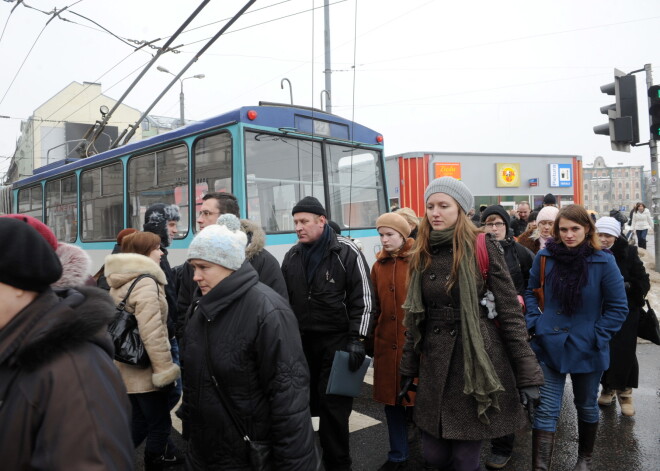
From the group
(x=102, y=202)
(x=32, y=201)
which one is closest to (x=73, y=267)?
(x=102, y=202)

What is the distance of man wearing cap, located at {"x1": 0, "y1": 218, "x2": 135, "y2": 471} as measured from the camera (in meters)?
1.23

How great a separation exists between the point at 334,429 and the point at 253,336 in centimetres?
156

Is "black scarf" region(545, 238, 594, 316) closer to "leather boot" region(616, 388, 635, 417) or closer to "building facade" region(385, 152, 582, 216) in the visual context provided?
"leather boot" region(616, 388, 635, 417)

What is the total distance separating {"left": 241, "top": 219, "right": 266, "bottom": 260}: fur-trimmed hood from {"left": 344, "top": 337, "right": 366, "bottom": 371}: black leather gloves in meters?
0.88

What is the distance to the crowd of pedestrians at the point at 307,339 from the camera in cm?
130

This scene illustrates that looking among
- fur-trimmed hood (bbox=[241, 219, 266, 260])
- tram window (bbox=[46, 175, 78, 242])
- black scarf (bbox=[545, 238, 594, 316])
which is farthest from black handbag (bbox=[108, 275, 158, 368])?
tram window (bbox=[46, 175, 78, 242])

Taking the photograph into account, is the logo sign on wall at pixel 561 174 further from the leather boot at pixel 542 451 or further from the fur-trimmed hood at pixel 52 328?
the fur-trimmed hood at pixel 52 328

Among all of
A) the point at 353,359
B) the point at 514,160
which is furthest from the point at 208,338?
the point at 514,160

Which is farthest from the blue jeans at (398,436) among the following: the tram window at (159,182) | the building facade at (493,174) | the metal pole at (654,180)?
the building facade at (493,174)

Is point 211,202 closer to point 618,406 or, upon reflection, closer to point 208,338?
point 208,338

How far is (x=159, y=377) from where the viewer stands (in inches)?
124

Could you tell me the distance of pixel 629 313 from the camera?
470cm

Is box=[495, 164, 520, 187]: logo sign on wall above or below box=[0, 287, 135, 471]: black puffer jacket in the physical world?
above

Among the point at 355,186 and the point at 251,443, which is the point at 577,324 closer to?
the point at 251,443
